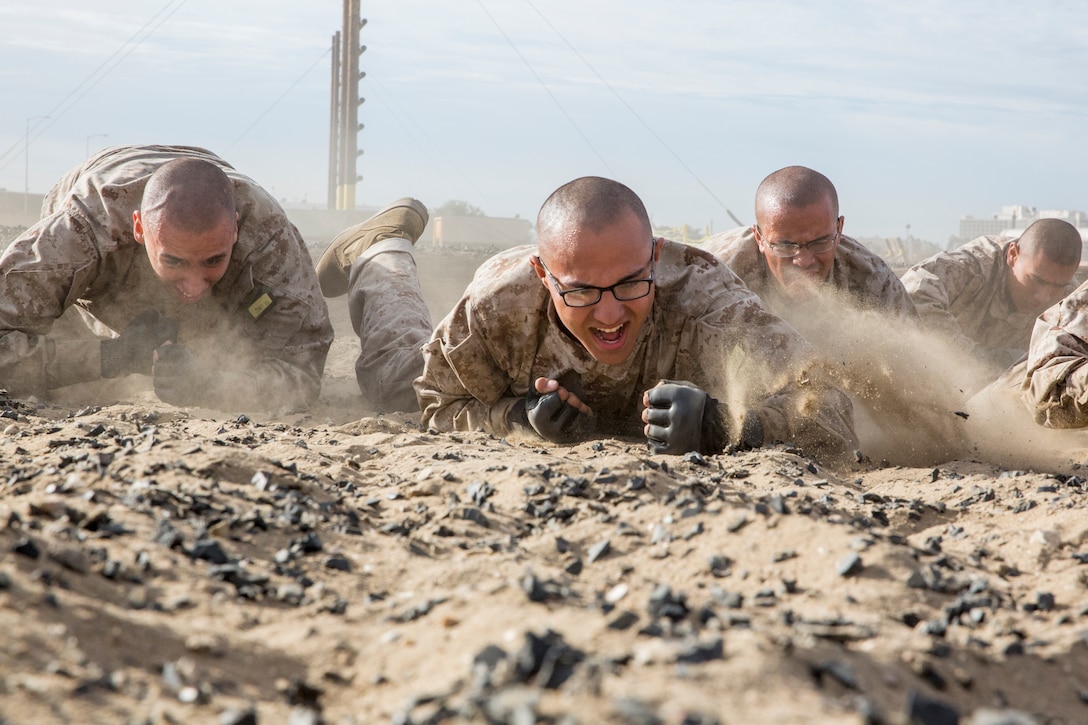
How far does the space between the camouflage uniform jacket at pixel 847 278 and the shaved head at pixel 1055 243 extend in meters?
1.69

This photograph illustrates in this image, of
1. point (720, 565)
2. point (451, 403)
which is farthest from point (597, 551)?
point (451, 403)

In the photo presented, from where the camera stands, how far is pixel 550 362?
491cm

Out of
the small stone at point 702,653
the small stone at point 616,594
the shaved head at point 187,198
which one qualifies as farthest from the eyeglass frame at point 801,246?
the small stone at point 702,653

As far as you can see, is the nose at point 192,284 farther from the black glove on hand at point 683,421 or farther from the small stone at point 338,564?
the small stone at point 338,564

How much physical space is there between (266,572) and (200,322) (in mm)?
4062

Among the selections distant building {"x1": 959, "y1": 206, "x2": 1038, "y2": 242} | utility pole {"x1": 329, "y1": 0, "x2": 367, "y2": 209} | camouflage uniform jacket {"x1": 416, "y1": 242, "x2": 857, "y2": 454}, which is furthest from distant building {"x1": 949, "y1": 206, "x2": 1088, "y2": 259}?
camouflage uniform jacket {"x1": 416, "y1": 242, "x2": 857, "y2": 454}

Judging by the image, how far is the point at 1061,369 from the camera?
4.62 m

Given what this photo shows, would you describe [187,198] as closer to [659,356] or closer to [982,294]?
[659,356]

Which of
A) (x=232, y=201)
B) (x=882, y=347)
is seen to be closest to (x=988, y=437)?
(x=882, y=347)

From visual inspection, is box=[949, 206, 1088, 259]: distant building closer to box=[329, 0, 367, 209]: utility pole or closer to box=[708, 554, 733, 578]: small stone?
box=[329, 0, 367, 209]: utility pole

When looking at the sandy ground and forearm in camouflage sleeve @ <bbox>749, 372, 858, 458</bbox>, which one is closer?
the sandy ground

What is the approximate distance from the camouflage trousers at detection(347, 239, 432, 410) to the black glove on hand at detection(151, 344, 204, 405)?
112 centimetres

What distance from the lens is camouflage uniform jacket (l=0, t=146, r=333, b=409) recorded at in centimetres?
588

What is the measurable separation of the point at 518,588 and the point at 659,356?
2592mm
